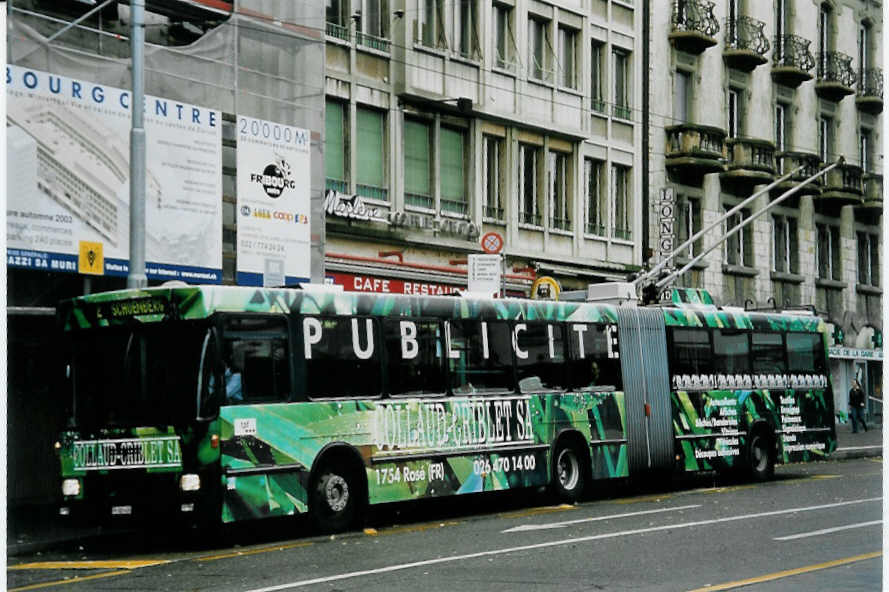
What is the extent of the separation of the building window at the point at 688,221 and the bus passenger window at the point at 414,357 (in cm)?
2423

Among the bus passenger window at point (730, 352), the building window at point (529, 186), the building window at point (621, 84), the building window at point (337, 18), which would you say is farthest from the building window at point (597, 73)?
the bus passenger window at point (730, 352)

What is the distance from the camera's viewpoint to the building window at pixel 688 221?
148ft

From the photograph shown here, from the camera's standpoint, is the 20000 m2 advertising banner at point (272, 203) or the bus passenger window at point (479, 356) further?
the 20000 m2 advertising banner at point (272, 203)

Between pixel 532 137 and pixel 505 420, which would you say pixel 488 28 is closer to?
pixel 532 137

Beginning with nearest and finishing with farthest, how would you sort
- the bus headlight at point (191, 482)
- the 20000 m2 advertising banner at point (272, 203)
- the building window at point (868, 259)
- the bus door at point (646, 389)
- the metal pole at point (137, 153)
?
1. the bus headlight at point (191, 482)
2. the metal pole at point (137, 153)
3. the bus door at point (646, 389)
4. the 20000 m2 advertising banner at point (272, 203)
5. the building window at point (868, 259)

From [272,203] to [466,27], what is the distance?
9152mm

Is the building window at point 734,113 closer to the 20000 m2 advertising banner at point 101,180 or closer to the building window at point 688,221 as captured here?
the building window at point 688,221

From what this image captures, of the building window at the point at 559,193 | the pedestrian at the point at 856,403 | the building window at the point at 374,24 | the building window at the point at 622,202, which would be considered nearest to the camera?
the building window at the point at 374,24

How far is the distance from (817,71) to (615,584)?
40.7 meters

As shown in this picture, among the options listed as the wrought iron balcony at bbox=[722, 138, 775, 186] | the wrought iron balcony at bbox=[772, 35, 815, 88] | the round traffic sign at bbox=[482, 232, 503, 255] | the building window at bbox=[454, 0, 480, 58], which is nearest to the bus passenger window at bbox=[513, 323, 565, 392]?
the round traffic sign at bbox=[482, 232, 503, 255]

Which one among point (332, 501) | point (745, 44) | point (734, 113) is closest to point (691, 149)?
point (734, 113)

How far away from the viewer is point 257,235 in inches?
1113

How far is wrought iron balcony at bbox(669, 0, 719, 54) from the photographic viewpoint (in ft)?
144

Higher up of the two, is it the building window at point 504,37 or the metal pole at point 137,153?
the building window at point 504,37
